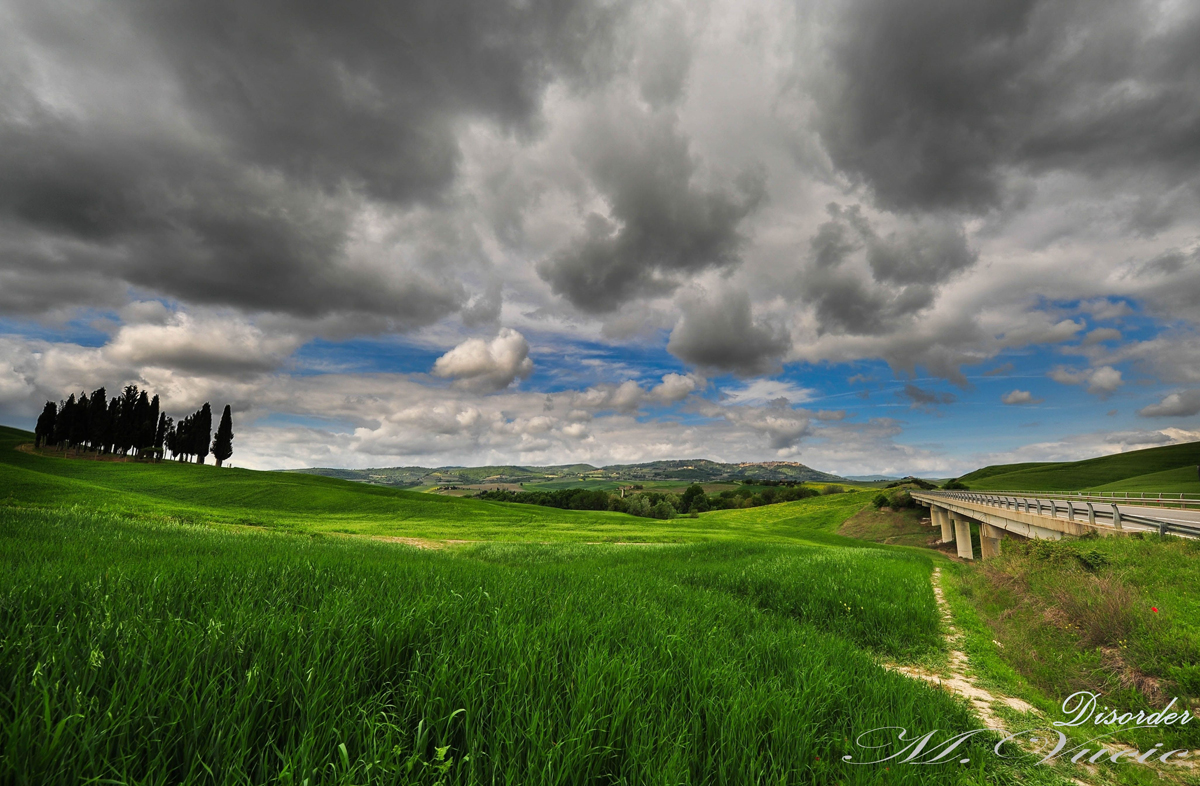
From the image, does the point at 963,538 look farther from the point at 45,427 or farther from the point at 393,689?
the point at 45,427

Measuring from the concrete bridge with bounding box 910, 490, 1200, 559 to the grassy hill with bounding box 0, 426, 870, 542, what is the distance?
53.5 feet

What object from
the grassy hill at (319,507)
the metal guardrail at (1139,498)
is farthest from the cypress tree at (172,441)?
the metal guardrail at (1139,498)

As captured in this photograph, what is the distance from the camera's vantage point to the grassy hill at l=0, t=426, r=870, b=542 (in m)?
34.2

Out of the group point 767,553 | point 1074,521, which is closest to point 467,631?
point 767,553

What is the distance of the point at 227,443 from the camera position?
331 feet

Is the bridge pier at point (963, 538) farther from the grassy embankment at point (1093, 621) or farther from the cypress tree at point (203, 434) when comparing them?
the cypress tree at point (203, 434)

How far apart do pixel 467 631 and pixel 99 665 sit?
2.27 meters

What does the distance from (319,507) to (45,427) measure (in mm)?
86566

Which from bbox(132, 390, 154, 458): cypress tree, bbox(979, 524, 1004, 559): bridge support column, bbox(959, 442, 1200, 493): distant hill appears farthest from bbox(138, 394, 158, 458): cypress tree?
bbox(959, 442, 1200, 493): distant hill

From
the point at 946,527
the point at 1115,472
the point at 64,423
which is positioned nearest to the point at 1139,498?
the point at 946,527

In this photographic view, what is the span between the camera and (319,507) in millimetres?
53250

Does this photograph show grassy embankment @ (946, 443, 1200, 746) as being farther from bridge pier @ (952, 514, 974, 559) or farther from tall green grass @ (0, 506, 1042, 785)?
bridge pier @ (952, 514, 974, 559)

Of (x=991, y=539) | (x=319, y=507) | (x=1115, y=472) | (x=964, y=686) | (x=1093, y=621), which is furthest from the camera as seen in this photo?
(x=1115, y=472)

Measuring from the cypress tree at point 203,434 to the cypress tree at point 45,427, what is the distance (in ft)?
74.7
